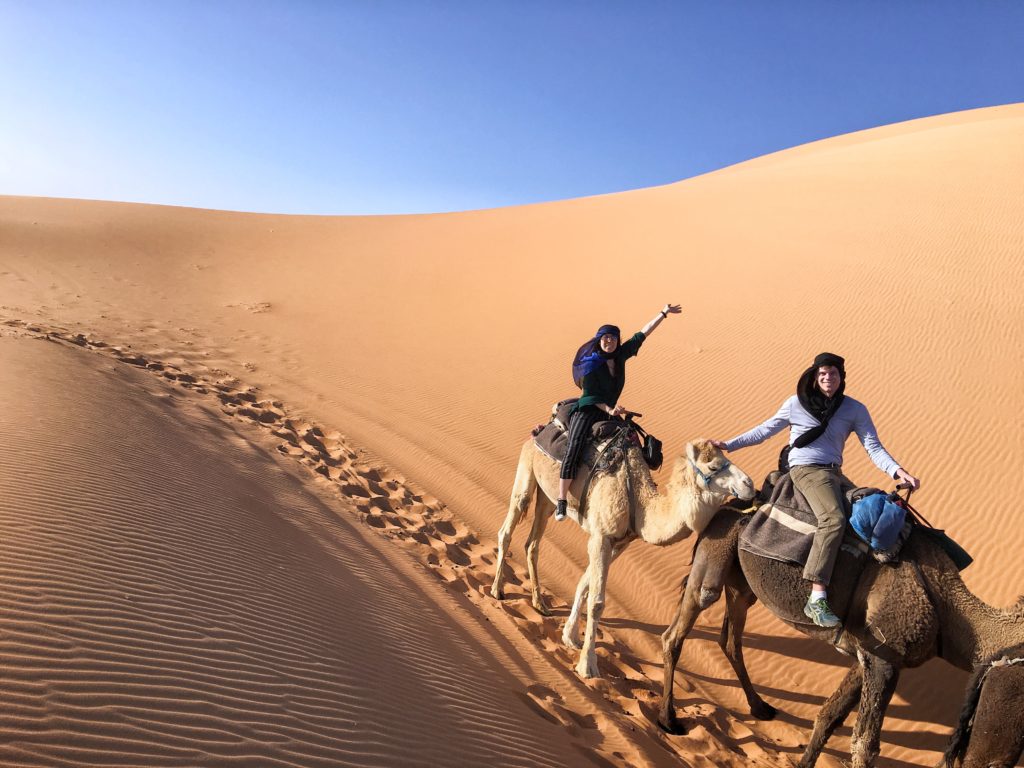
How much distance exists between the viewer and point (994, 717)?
4020 millimetres

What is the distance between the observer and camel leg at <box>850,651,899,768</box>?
14.6 ft

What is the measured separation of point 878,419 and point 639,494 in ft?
28.9

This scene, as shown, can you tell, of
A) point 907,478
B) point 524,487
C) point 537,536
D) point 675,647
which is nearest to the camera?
point 907,478

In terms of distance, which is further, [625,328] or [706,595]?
[625,328]

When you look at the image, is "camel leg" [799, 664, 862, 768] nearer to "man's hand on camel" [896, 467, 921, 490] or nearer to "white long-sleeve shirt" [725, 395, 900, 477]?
"man's hand on camel" [896, 467, 921, 490]

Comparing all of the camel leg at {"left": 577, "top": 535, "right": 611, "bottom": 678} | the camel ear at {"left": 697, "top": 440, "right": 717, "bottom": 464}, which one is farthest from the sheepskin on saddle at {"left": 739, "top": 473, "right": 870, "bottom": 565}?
the camel leg at {"left": 577, "top": 535, "right": 611, "bottom": 678}

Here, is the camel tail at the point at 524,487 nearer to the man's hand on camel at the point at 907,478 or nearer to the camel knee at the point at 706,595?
the camel knee at the point at 706,595

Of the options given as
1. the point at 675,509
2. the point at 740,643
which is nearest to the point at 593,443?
the point at 675,509

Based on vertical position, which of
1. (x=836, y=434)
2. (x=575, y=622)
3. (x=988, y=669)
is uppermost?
(x=836, y=434)

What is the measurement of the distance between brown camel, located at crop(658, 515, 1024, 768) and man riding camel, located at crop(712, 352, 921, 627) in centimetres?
19

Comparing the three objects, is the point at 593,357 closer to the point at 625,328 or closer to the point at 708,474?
the point at 708,474

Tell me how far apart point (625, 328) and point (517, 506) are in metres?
11.2

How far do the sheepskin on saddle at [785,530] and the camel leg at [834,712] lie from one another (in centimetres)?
92

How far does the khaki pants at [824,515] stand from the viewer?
15.1 ft
